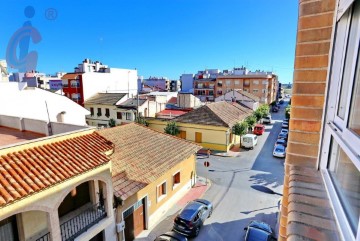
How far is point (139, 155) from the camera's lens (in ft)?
45.5

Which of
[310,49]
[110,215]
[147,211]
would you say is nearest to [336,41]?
[310,49]

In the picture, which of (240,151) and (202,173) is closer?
(202,173)

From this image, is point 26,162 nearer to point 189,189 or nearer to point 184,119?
point 189,189

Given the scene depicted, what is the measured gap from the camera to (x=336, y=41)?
79.4 inches

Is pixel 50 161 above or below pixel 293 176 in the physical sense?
below

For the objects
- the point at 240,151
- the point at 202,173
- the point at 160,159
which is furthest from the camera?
the point at 240,151

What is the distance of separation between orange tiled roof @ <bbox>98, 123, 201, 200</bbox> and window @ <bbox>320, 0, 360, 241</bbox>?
9.10 meters

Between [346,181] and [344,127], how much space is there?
404 millimetres

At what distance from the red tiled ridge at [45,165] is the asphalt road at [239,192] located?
710 centimetres

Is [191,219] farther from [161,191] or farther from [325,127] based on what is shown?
[325,127]

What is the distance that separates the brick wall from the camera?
2184 mm

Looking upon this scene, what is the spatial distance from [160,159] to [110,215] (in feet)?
17.0

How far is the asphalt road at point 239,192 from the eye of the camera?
482 inches

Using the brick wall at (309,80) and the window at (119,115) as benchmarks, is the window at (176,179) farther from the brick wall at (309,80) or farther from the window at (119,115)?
the window at (119,115)
